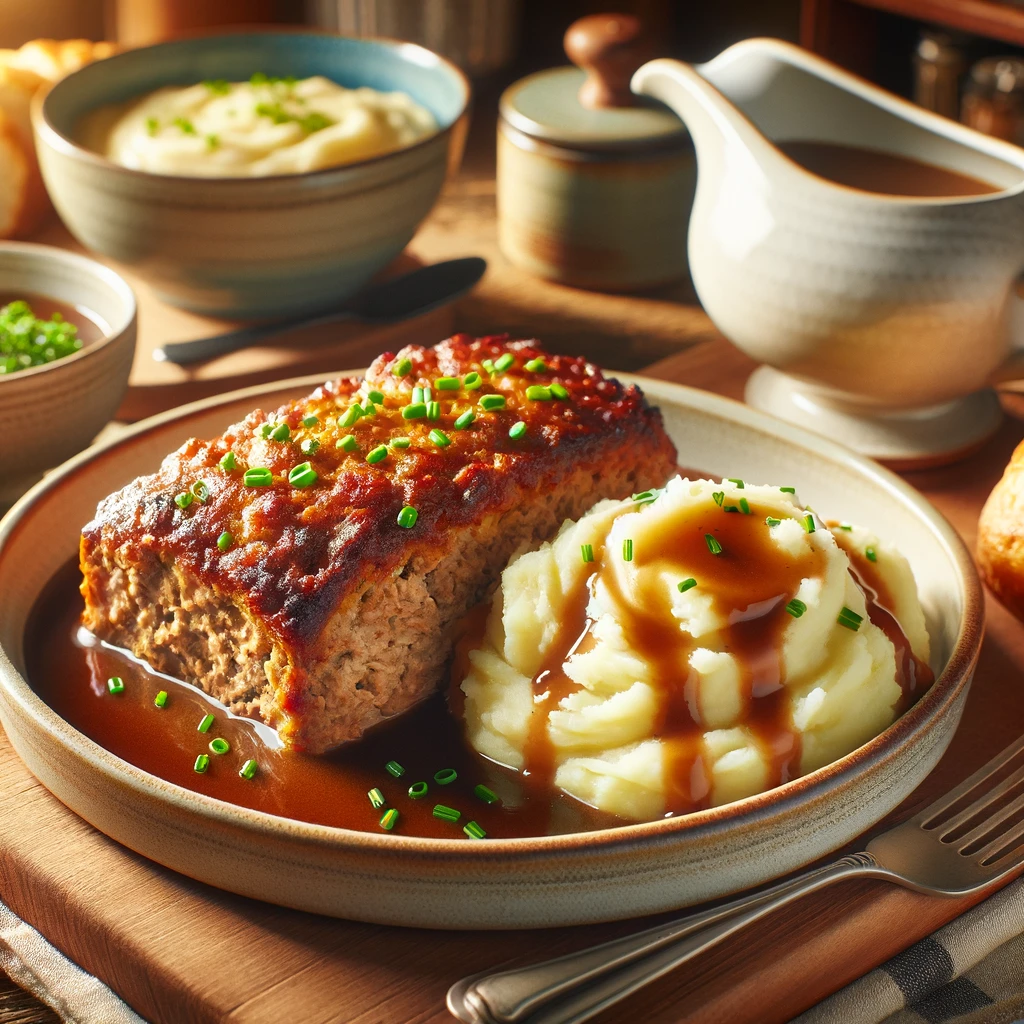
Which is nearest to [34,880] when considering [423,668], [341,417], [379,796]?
[379,796]

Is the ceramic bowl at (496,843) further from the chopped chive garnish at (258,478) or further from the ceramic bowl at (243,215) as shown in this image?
the ceramic bowl at (243,215)

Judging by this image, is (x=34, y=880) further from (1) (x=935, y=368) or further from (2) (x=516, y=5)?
(2) (x=516, y=5)

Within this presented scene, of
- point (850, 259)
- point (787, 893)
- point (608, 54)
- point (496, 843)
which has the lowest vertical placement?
point (787, 893)

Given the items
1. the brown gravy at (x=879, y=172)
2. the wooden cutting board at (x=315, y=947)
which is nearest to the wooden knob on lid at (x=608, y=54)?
the brown gravy at (x=879, y=172)

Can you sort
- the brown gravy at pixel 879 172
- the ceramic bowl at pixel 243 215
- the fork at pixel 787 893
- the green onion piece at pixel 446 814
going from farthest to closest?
1. the ceramic bowl at pixel 243 215
2. the brown gravy at pixel 879 172
3. the green onion piece at pixel 446 814
4. the fork at pixel 787 893

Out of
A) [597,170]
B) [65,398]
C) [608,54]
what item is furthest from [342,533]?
[608,54]

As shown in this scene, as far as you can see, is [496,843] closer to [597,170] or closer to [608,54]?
[597,170]
